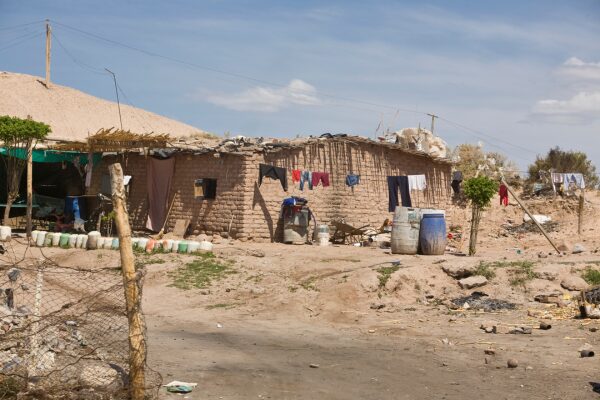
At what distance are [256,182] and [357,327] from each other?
28.6 feet

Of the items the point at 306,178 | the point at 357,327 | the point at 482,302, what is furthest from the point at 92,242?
the point at 482,302

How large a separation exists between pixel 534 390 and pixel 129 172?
16.1 meters

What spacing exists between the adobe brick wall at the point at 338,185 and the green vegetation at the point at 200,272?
3647mm

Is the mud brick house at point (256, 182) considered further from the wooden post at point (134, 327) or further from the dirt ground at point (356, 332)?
the wooden post at point (134, 327)

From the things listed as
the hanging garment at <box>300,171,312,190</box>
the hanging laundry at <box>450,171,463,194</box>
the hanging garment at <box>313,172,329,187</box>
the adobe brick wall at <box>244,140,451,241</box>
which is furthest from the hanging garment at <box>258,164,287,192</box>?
the hanging laundry at <box>450,171,463,194</box>

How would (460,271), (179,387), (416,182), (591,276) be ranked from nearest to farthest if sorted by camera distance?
(179,387), (591,276), (460,271), (416,182)

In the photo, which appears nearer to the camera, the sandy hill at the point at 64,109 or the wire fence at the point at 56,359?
the wire fence at the point at 56,359

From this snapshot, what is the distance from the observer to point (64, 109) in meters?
46.5

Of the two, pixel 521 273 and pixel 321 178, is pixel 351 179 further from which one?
pixel 521 273

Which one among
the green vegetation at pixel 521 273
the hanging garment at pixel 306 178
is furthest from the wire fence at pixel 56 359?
Answer: the hanging garment at pixel 306 178

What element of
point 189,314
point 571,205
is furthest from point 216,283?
point 571,205

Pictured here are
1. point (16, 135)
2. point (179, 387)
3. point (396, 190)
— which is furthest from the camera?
point (396, 190)

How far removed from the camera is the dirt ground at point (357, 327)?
810cm

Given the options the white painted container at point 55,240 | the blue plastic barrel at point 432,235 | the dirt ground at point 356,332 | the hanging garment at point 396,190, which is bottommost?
the dirt ground at point 356,332
